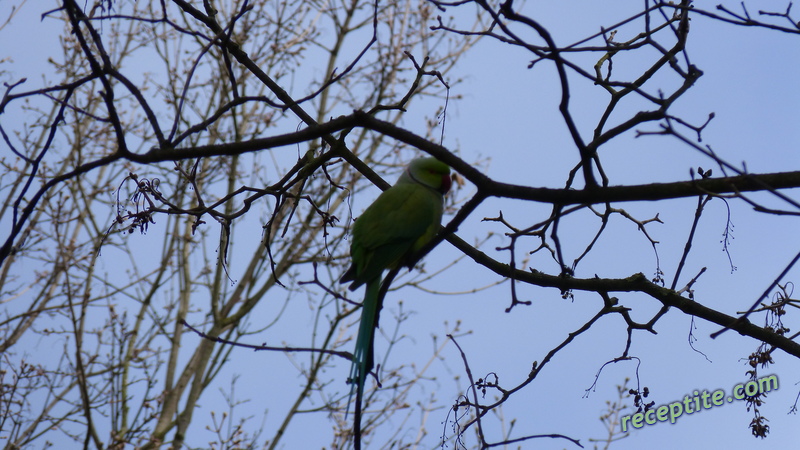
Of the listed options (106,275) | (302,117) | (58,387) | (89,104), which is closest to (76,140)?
(89,104)

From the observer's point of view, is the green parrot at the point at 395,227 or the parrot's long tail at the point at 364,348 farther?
the green parrot at the point at 395,227

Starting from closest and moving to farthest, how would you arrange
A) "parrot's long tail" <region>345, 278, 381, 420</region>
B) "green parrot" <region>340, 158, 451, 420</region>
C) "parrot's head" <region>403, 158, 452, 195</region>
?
"parrot's long tail" <region>345, 278, 381, 420</region>, "green parrot" <region>340, 158, 451, 420</region>, "parrot's head" <region>403, 158, 452, 195</region>

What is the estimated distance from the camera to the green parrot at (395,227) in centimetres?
333

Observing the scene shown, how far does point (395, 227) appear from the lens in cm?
347

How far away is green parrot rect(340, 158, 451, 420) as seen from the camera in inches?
131

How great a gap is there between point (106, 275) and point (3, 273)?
43.2 inches

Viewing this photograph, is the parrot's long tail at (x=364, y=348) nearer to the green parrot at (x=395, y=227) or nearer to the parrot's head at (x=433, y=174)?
the green parrot at (x=395, y=227)

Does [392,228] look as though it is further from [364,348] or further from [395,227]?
[364,348]

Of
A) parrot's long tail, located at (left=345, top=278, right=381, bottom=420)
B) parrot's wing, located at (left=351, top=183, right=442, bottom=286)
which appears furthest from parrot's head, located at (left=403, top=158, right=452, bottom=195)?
parrot's long tail, located at (left=345, top=278, right=381, bottom=420)

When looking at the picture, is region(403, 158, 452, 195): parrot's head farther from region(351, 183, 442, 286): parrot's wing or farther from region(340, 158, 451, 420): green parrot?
region(351, 183, 442, 286): parrot's wing

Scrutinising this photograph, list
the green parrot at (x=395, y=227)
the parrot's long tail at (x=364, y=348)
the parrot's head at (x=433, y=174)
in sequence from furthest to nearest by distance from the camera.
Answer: the parrot's head at (x=433, y=174)
the green parrot at (x=395, y=227)
the parrot's long tail at (x=364, y=348)

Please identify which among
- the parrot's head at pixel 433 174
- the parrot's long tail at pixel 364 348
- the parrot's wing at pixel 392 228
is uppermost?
the parrot's head at pixel 433 174

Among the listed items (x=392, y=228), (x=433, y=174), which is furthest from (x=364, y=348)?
(x=433, y=174)

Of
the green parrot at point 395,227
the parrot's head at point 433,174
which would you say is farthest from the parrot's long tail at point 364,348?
the parrot's head at point 433,174
